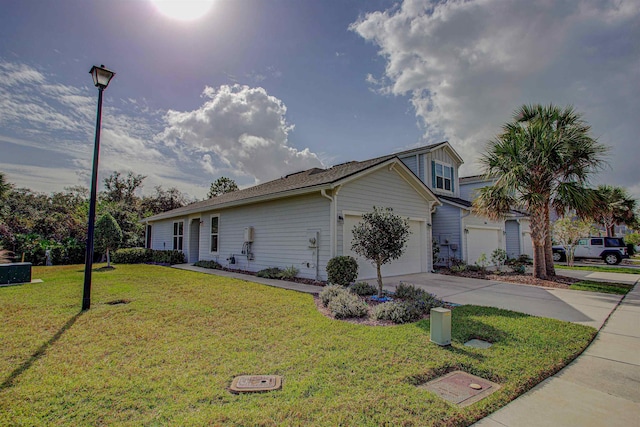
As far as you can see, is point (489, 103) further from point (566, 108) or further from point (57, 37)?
point (57, 37)

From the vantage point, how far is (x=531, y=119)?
1070cm

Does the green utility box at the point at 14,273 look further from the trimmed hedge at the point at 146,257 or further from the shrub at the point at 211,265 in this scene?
the trimmed hedge at the point at 146,257

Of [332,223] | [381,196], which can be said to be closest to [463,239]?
[381,196]

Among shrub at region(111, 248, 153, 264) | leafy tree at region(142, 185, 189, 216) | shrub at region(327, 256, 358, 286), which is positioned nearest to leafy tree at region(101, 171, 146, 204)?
leafy tree at region(142, 185, 189, 216)

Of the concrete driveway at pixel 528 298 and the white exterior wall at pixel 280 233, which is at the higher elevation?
the white exterior wall at pixel 280 233

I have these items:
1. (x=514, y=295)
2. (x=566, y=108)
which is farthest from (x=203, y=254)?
(x=566, y=108)

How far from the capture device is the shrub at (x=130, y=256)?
1622 centimetres

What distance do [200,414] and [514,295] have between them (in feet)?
26.0

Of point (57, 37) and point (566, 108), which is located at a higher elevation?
point (57, 37)

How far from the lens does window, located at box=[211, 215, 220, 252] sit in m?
14.3

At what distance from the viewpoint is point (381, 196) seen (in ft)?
33.4

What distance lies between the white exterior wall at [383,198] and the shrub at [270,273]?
2580mm

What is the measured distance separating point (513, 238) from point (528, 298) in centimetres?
1264

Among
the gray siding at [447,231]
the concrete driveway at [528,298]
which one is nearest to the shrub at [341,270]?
the concrete driveway at [528,298]
